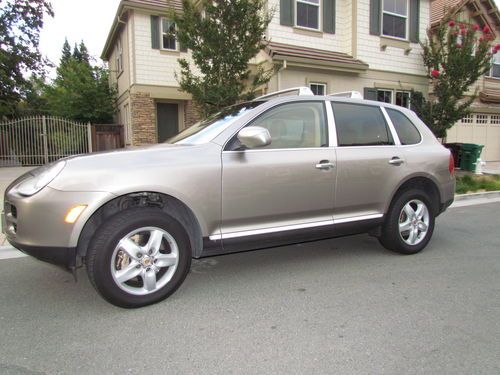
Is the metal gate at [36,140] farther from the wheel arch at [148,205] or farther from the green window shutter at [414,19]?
the wheel arch at [148,205]

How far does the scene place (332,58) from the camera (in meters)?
12.9

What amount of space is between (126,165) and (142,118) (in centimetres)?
1242

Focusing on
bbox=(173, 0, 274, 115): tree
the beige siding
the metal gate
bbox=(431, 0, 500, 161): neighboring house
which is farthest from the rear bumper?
bbox=(431, 0, 500, 161): neighboring house

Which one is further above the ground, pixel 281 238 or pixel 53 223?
pixel 53 223

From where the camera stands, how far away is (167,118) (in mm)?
16641

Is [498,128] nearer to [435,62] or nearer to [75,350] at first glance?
[435,62]

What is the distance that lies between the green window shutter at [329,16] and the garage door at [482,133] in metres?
7.20

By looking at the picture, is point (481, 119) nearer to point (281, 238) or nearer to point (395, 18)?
point (395, 18)

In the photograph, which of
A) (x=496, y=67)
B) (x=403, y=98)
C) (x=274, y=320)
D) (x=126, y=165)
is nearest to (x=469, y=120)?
(x=496, y=67)

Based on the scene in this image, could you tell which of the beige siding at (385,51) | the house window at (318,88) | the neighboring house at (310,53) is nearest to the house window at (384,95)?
the neighboring house at (310,53)

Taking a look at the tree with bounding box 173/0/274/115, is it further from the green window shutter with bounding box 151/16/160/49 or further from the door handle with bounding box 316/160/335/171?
the green window shutter with bounding box 151/16/160/49

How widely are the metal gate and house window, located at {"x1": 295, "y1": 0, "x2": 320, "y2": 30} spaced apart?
29.8 ft

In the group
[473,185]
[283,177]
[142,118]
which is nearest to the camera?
[283,177]

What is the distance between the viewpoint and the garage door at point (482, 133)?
57.9 feet
